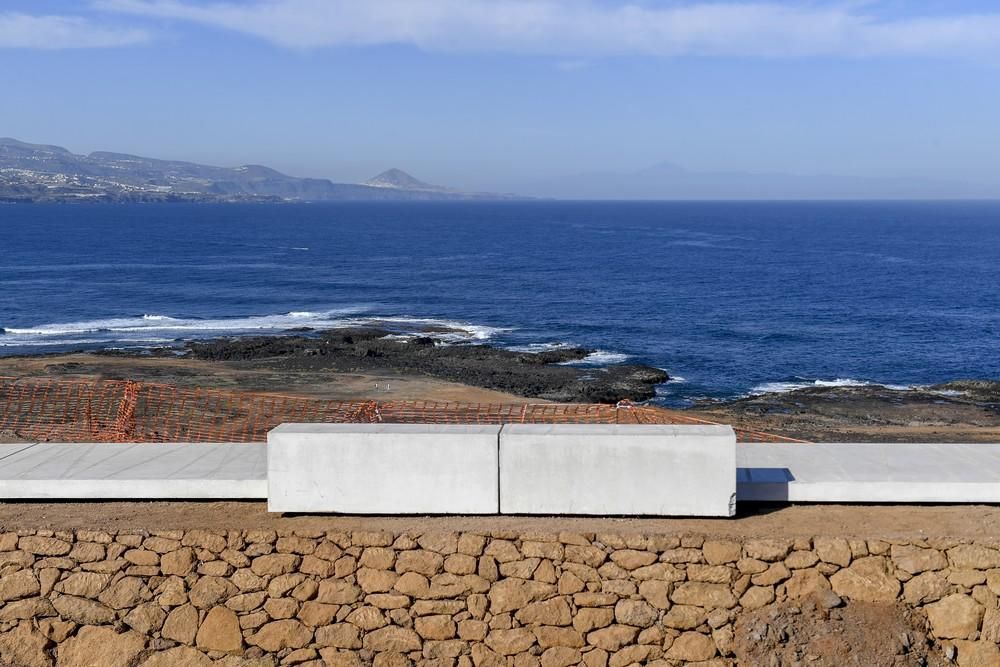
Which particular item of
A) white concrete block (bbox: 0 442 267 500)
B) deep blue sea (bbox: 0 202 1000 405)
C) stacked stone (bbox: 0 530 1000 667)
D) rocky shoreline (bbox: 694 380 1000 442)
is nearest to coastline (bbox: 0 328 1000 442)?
rocky shoreline (bbox: 694 380 1000 442)

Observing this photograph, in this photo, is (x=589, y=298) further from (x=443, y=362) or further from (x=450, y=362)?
(x=443, y=362)

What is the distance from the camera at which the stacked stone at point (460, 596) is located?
9.68m

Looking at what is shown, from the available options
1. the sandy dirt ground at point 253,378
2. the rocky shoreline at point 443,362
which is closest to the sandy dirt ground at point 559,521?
the sandy dirt ground at point 253,378

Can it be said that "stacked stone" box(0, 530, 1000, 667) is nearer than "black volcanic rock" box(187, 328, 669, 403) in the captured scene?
Yes

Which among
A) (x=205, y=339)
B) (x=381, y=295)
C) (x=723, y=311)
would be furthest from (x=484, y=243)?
(x=205, y=339)

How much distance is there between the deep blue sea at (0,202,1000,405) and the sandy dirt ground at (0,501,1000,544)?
1025 inches

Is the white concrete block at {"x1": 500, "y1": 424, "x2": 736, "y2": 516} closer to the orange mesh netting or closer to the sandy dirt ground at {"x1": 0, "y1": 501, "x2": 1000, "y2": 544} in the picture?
the sandy dirt ground at {"x1": 0, "y1": 501, "x2": 1000, "y2": 544}

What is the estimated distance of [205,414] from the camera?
88.1 ft

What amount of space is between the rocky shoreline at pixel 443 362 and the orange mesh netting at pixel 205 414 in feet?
25.3

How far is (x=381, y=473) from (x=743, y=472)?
12.4 ft

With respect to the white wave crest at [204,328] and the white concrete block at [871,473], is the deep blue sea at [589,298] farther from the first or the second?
the white concrete block at [871,473]

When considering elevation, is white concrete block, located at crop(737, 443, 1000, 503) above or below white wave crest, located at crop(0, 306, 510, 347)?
above

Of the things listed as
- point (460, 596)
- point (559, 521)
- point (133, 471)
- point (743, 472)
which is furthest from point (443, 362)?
point (460, 596)

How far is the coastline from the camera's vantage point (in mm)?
31766
